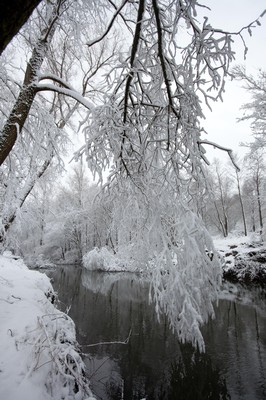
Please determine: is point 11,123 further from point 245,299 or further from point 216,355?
point 245,299

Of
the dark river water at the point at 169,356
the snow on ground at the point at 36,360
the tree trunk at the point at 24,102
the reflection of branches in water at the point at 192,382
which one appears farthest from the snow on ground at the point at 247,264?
the tree trunk at the point at 24,102

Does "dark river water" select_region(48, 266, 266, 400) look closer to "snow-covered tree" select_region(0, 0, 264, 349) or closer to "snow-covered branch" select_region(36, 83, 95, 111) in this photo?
"snow-covered tree" select_region(0, 0, 264, 349)

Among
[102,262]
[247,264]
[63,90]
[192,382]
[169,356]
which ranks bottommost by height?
[192,382]

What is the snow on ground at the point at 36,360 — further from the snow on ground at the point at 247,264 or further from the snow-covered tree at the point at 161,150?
the snow on ground at the point at 247,264

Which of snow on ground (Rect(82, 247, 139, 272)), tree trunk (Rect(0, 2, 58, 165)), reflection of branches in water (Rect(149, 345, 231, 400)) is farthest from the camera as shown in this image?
snow on ground (Rect(82, 247, 139, 272))

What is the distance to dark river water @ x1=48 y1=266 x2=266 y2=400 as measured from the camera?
4.64 meters

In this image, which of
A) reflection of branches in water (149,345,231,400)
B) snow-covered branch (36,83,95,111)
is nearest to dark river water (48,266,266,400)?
reflection of branches in water (149,345,231,400)

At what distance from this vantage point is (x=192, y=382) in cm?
496

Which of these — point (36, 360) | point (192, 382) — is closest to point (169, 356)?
point (192, 382)

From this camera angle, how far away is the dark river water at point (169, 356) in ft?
15.2

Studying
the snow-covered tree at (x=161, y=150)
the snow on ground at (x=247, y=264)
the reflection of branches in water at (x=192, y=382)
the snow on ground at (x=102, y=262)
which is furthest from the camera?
the snow on ground at (x=102, y=262)

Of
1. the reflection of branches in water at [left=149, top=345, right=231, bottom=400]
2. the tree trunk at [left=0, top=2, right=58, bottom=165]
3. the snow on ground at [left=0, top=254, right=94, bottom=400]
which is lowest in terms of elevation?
the reflection of branches in water at [left=149, top=345, right=231, bottom=400]

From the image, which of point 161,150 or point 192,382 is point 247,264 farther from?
point 161,150

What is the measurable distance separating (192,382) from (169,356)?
101cm
